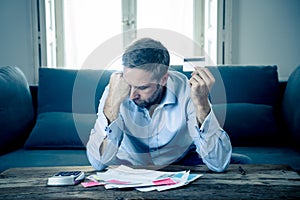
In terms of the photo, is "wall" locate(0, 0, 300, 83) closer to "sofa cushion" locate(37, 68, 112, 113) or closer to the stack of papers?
"sofa cushion" locate(37, 68, 112, 113)

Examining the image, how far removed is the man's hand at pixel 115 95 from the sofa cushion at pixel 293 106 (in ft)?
3.72

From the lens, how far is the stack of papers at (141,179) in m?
1.21

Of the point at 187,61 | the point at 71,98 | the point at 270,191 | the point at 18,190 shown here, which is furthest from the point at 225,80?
the point at 18,190

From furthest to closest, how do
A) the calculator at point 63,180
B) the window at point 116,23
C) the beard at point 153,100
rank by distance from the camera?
1. the window at point 116,23
2. the beard at point 153,100
3. the calculator at point 63,180

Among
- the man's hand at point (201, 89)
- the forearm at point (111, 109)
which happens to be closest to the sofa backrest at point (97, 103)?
the forearm at point (111, 109)

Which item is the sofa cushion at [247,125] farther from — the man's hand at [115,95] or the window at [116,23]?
the window at [116,23]

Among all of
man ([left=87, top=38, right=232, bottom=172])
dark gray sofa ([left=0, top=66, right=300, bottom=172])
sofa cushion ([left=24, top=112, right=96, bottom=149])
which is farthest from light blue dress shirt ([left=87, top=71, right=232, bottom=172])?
sofa cushion ([left=24, top=112, right=96, bottom=149])

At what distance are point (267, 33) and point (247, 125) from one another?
125 cm

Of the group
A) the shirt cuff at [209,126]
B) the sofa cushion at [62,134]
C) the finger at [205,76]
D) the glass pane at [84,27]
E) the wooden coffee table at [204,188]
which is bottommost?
the sofa cushion at [62,134]

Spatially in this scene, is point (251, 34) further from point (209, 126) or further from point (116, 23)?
point (209, 126)

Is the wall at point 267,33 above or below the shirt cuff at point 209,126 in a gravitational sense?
above

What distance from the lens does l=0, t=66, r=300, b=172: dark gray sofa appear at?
220 cm

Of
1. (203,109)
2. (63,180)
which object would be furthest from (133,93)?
(63,180)

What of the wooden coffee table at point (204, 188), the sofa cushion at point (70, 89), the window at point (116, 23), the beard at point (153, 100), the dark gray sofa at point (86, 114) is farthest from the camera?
the window at point (116, 23)
